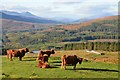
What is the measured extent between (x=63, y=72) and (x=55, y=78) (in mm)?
3943

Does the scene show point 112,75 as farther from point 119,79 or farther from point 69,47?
point 69,47

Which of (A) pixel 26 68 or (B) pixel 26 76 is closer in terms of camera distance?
(B) pixel 26 76

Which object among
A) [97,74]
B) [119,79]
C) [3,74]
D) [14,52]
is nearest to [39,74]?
[3,74]

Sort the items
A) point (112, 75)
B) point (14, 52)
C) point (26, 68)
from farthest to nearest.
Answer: point (14, 52), point (26, 68), point (112, 75)

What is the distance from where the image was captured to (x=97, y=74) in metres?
34.2

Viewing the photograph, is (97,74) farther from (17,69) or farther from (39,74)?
(17,69)

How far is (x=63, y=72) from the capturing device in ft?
113

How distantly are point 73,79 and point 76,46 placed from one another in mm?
91408

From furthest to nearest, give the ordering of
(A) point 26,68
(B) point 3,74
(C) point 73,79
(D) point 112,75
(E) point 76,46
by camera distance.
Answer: (E) point 76,46 → (A) point 26,68 → (D) point 112,75 → (B) point 3,74 → (C) point 73,79

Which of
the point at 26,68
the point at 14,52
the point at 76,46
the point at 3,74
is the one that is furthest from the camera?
the point at 76,46

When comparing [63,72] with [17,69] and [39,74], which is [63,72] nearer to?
[39,74]

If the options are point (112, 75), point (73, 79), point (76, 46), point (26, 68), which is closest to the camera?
point (73, 79)

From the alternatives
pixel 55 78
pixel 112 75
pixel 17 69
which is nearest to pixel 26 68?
pixel 17 69

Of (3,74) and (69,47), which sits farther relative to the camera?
(69,47)
